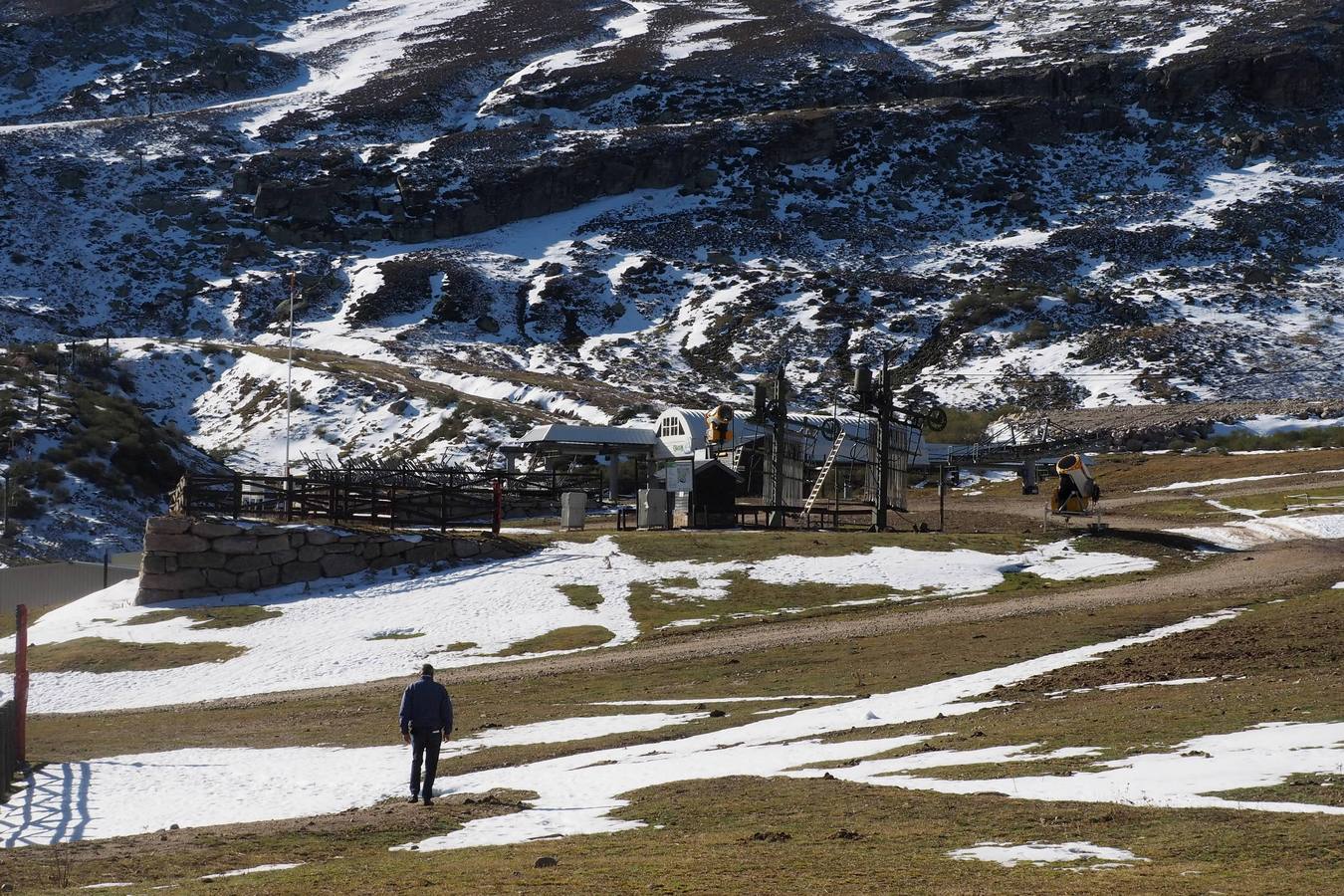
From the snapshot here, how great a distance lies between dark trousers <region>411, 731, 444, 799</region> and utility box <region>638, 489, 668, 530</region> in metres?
31.5

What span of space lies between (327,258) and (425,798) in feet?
441

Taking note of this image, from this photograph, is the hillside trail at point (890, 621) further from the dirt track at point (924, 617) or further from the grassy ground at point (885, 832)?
the grassy ground at point (885, 832)

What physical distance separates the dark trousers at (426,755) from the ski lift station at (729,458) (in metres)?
32.7

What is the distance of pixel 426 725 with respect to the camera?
17.3 meters

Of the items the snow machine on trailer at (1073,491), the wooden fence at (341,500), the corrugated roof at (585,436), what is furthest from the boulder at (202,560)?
the corrugated roof at (585,436)

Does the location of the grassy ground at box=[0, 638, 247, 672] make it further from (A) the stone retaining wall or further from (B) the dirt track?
(B) the dirt track

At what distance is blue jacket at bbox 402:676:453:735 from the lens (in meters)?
17.4

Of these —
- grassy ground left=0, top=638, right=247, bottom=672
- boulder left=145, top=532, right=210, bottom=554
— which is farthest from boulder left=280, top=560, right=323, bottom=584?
grassy ground left=0, top=638, right=247, bottom=672

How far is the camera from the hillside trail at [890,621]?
2958cm

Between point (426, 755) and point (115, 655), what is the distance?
19418 millimetres

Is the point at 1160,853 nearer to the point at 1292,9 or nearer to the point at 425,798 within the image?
the point at 425,798

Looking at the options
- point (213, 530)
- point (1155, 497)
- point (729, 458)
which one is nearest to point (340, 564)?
point (213, 530)

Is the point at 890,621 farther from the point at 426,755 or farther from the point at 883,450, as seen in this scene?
the point at 426,755

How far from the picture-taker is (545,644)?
33.1 metres
